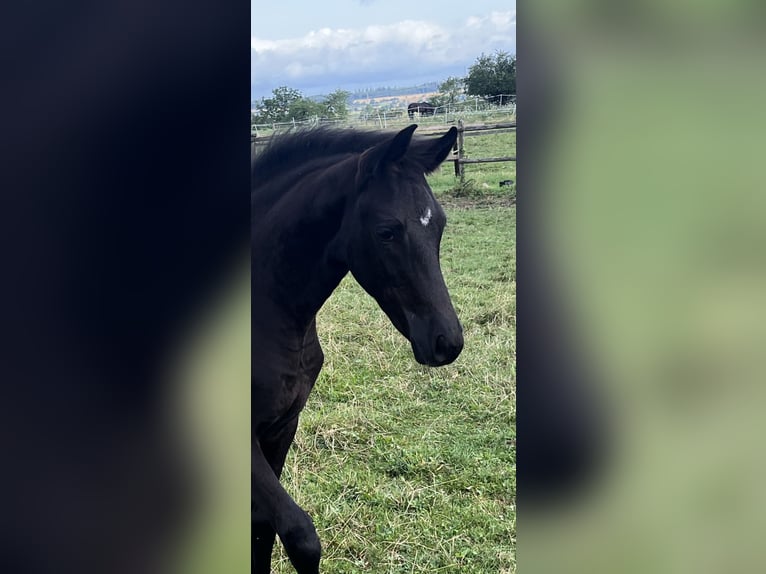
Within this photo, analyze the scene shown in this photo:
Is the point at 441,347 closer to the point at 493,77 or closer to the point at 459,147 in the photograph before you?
the point at 459,147

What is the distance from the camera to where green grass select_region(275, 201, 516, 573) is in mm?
1963

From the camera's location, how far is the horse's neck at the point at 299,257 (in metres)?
2.15

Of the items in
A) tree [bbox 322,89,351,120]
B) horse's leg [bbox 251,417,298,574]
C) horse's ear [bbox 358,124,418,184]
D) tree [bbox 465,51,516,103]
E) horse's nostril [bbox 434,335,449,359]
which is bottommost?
horse's leg [bbox 251,417,298,574]

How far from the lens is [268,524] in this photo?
2.08 m

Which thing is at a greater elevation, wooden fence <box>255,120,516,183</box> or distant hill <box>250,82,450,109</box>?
distant hill <box>250,82,450,109</box>

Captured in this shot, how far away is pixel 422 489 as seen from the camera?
201 cm

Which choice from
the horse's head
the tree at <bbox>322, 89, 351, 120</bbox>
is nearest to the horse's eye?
the horse's head

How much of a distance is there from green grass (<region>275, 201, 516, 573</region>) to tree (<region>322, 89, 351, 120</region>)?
44 centimetres

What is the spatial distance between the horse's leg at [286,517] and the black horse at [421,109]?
1081 mm
